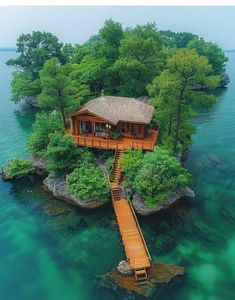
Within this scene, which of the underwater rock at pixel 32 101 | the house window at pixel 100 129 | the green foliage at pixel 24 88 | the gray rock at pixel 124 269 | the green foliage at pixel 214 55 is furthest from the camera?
the green foliage at pixel 214 55

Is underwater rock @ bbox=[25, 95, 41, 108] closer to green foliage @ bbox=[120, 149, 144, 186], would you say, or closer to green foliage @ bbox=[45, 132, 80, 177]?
green foliage @ bbox=[45, 132, 80, 177]

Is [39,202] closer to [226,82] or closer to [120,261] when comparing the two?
[120,261]

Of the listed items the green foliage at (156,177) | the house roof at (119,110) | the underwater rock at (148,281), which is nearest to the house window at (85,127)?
the house roof at (119,110)

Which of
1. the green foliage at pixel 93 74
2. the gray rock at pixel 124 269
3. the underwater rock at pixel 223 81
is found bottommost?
the underwater rock at pixel 223 81

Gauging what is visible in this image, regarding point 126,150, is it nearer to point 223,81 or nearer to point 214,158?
point 214,158

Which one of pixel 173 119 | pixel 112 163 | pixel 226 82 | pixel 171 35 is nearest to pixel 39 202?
pixel 112 163

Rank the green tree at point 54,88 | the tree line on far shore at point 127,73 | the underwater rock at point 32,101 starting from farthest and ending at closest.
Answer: the underwater rock at point 32,101, the green tree at point 54,88, the tree line on far shore at point 127,73

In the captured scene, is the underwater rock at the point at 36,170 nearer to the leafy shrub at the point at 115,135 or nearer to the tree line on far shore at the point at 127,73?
the tree line on far shore at the point at 127,73
